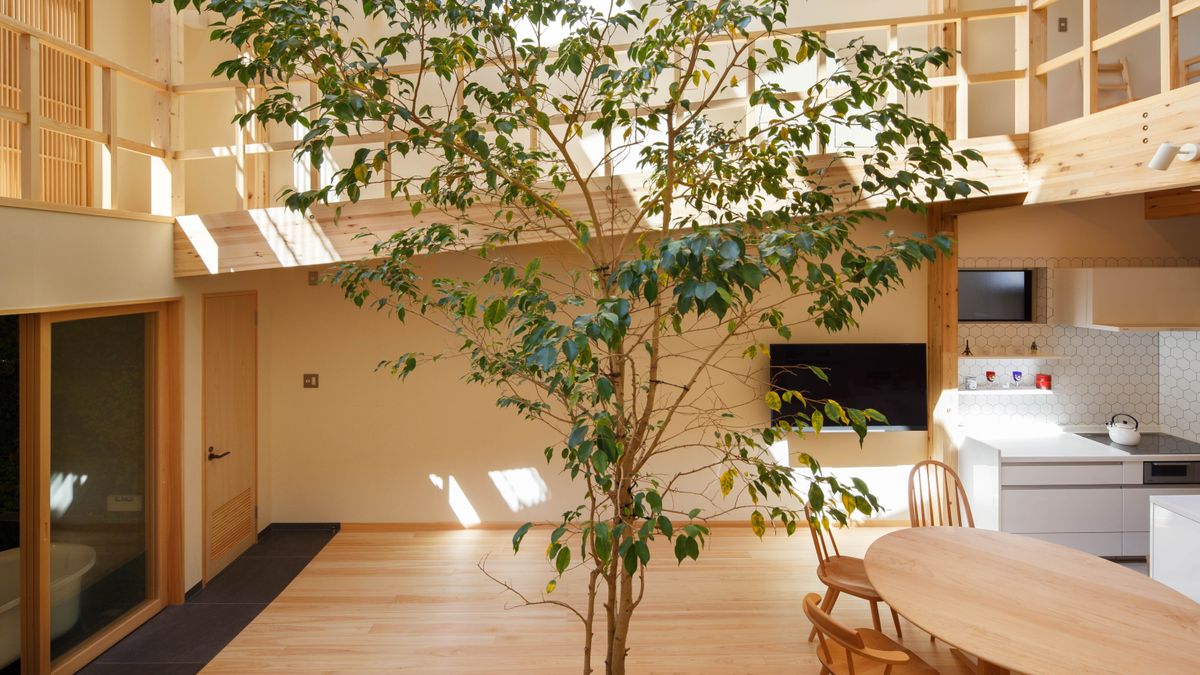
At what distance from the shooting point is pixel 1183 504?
12.6 ft

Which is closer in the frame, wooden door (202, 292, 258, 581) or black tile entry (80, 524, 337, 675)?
black tile entry (80, 524, 337, 675)

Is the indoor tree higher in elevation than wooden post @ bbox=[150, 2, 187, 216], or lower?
lower

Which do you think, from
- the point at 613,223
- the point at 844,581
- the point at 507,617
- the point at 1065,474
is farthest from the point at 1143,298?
the point at 507,617

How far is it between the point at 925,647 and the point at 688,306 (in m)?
3.28

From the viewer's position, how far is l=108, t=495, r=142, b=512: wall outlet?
410 cm

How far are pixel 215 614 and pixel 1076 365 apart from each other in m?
6.03

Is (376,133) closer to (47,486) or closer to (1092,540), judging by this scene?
(47,486)

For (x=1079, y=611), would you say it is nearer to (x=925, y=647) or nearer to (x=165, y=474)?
(x=925, y=647)

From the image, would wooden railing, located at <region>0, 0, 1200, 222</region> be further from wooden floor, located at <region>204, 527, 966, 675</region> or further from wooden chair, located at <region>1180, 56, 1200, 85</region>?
wooden floor, located at <region>204, 527, 966, 675</region>

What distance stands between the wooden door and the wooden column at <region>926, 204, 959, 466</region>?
5021 mm

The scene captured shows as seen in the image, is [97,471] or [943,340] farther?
[943,340]

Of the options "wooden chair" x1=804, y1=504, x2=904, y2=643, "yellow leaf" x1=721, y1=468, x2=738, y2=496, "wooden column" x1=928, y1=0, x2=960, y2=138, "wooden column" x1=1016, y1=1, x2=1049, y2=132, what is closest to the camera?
"yellow leaf" x1=721, y1=468, x2=738, y2=496

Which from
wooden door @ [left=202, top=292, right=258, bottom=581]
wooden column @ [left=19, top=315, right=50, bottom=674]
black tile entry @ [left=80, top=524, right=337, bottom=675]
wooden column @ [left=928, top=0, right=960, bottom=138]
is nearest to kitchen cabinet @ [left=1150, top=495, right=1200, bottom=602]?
wooden column @ [left=928, top=0, right=960, bottom=138]

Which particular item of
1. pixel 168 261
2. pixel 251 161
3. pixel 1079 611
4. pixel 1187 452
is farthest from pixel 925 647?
pixel 251 161
